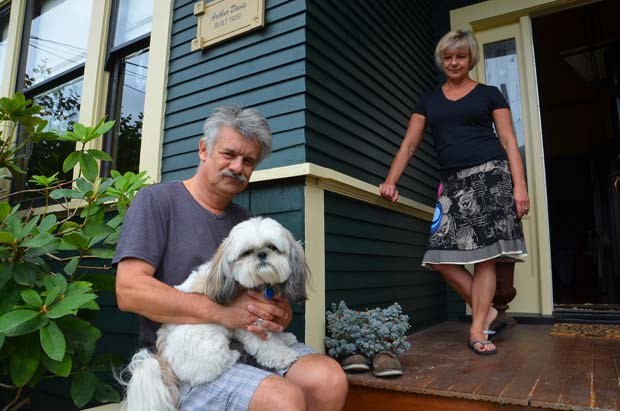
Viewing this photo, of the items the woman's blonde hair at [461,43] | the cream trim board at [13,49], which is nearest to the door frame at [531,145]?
the woman's blonde hair at [461,43]

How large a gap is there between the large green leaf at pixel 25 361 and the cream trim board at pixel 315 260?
3.81 ft

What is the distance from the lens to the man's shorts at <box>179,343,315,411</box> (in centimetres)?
136

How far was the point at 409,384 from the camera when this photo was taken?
1.91 m

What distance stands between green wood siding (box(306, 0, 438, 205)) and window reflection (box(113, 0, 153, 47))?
5.67 feet

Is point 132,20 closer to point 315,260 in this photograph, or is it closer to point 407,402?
point 315,260

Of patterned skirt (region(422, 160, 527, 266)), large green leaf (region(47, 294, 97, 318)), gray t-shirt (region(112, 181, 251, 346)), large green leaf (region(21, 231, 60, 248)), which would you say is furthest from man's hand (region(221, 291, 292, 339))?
patterned skirt (region(422, 160, 527, 266))

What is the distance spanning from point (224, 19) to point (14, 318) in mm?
2099

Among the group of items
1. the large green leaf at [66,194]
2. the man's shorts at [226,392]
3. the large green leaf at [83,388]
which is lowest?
the large green leaf at [83,388]

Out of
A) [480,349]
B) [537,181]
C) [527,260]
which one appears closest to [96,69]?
[480,349]

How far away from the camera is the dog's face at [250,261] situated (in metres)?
1.47

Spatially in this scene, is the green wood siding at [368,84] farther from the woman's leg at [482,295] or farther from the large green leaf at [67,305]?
the large green leaf at [67,305]

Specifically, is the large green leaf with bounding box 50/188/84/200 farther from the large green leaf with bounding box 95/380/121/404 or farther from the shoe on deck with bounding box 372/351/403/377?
the shoe on deck with bounding box 372/351/403/377

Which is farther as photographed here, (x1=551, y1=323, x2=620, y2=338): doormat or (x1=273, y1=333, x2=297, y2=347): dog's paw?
(x1=551, y1=323, x2=620, y2=338): doormat

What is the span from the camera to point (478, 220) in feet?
8.23
